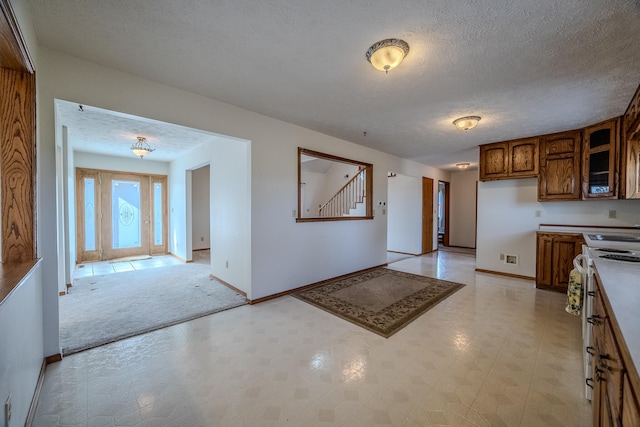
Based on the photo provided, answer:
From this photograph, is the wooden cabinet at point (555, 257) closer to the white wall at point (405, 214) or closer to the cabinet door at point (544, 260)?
the cabinet door at point (544, 260)

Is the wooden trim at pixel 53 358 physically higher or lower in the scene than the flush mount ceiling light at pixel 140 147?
lower

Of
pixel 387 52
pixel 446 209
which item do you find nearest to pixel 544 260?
pixel 387 52

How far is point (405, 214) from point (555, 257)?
3.45m

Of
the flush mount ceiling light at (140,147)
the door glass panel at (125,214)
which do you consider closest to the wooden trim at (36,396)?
the flush mount ceiling light at (140,147)

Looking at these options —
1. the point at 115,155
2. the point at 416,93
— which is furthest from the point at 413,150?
the point at 115,155

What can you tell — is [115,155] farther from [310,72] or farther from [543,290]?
[543,290]

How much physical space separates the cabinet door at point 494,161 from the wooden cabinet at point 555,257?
124 centimetres

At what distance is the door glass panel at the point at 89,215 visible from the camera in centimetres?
564

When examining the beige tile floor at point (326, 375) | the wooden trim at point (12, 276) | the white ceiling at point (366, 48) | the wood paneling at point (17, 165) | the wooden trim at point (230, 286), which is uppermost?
the white ceiling at point (366, 48)

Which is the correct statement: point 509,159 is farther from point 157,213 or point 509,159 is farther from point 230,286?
point 157,213

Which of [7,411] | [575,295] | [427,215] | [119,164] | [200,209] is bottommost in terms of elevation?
[7,411]

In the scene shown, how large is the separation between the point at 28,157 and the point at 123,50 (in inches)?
41.3

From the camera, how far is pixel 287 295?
142 inches

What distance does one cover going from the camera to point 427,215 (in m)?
7.10
